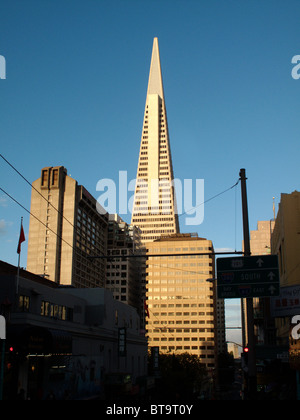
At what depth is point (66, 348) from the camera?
34.1 m

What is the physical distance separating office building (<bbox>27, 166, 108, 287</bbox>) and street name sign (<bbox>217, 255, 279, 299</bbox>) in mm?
121367

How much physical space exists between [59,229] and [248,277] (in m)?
132

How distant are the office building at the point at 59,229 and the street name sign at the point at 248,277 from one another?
121367 mm

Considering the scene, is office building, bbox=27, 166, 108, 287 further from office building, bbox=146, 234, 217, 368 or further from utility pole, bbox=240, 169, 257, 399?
utility pole, bbox=240, 169, 257, 399

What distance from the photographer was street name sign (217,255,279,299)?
67.8ft

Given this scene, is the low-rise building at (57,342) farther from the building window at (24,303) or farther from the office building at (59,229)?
the office building at (59,229)

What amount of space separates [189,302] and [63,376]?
141834 millimetres

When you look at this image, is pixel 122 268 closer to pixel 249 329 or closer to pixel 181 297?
pixel 181 297

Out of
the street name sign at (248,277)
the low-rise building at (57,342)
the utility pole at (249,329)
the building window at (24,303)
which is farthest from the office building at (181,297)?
the utility pole at (249,329)

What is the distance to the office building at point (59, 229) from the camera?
146 metres

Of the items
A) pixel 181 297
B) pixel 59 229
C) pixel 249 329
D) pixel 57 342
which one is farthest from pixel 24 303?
pixel 181 297
